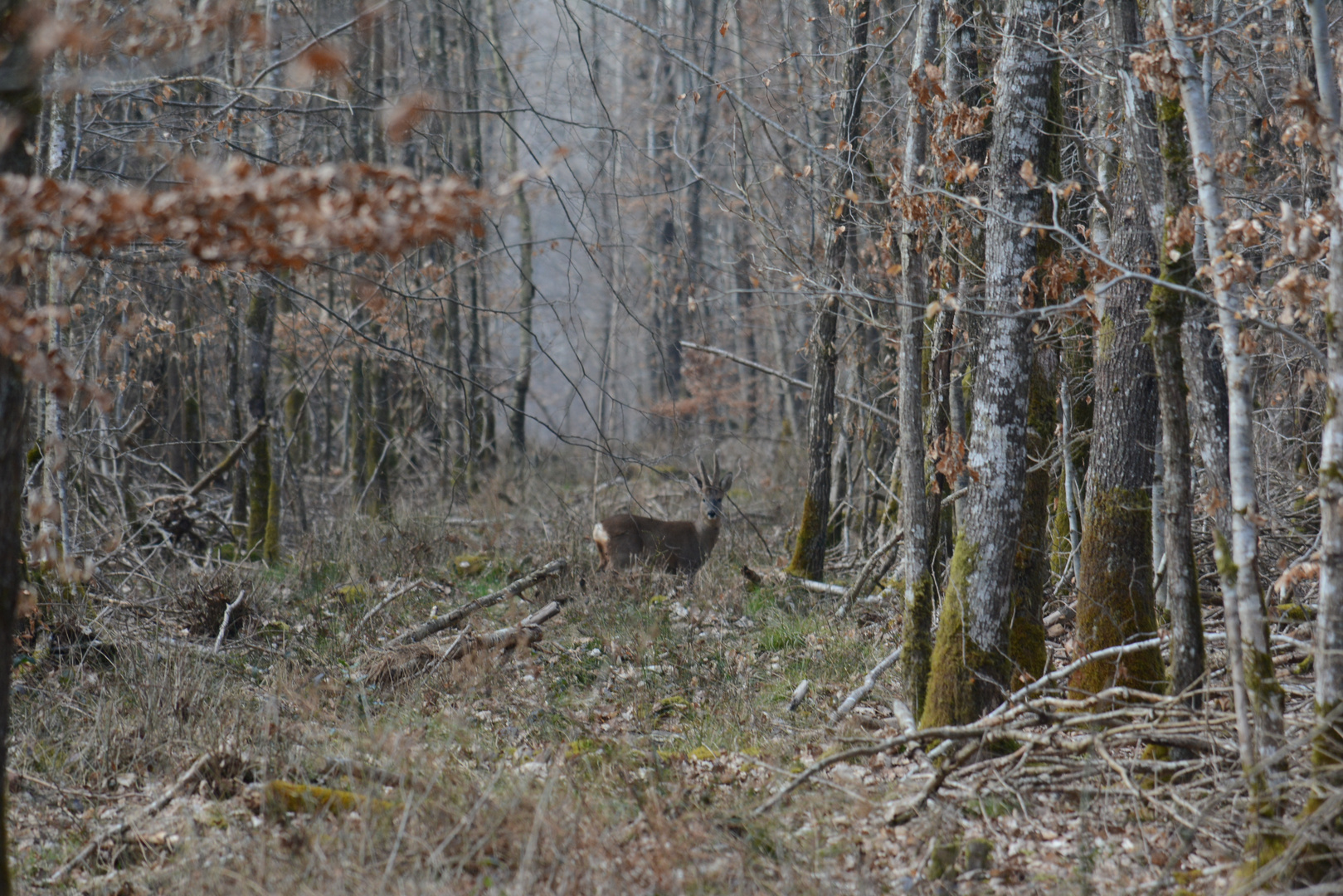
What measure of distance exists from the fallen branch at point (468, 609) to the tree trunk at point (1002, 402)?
14.1 ft

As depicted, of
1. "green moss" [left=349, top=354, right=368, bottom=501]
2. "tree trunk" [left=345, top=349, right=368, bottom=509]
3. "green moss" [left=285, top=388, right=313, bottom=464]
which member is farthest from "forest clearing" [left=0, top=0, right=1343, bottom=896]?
"green moss" [left=285, top=388, right=313, bottom=464]

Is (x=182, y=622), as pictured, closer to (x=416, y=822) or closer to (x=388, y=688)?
(x=388, y=688)

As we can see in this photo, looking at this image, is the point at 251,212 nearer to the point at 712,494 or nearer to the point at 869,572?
the point at 869,572

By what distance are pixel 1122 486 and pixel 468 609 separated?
5.11 meters

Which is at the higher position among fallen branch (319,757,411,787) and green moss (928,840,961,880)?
fallen branch (319,757,411,787)

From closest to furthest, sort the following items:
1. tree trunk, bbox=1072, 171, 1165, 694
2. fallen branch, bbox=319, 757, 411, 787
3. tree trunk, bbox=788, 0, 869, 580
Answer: fallen branch, bbox=319, 757, 411, 787 → tree trunk, bbox=1072, 171, 1165, 694 → tree trunk, bbox=788, 0, 869, 580

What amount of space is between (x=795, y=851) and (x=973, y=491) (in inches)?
86.8

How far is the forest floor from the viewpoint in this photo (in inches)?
164

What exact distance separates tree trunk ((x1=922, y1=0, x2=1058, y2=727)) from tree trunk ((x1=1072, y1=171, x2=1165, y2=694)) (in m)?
0.82

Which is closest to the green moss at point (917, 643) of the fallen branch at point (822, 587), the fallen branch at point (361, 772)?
the fallen branch at point (361, 772)

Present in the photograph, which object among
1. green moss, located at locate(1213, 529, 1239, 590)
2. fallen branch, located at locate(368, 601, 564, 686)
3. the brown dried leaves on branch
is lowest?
fallen branch, located at locate(368, 601, 564, 686)

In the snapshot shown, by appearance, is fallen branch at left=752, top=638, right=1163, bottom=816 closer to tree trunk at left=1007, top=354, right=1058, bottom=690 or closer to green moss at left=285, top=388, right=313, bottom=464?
tree trunk at left=1007, top=354, right=1058, bottom=690

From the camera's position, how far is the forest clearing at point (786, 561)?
3.81 m

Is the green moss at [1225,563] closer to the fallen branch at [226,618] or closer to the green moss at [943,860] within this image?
the green moss at [943,860]
